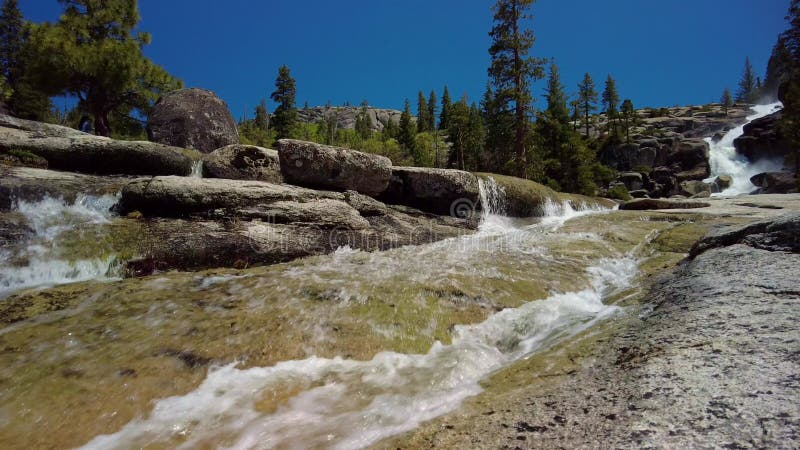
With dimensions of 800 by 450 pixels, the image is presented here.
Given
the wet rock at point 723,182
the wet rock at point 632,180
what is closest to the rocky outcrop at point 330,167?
the wet rock at point 632,180

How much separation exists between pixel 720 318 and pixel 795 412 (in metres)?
1.31

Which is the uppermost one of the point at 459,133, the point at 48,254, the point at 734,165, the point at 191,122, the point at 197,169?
the point at 459,133

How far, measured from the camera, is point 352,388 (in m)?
3.57

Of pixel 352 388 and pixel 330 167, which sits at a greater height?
pixel 330 167

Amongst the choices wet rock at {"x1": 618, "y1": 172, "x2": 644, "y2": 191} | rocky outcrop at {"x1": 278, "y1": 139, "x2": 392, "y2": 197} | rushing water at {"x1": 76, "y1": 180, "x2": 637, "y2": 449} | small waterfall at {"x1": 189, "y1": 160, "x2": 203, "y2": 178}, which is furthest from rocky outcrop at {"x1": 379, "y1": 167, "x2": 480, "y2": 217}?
wet rock at {"x1": 618, "y1": 172, "x2": 644, "y2": 191}

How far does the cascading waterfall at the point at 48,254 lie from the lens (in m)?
5.75

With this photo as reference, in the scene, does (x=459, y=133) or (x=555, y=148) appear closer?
(x=555, y=148)

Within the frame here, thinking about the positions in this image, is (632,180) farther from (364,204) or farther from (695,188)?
(364,204)

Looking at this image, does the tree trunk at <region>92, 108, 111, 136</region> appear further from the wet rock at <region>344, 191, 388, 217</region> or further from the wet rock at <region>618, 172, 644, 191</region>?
the wet rock at <region>618, 172, 644, 191</region>

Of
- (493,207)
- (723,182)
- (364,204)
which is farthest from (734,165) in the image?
(364,204)

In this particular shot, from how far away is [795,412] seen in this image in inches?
62.3

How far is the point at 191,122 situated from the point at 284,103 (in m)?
38.5

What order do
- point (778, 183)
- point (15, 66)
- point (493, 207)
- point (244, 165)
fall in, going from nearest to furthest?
point (244, 165), point (493, 207), point (15, 66), point (778, 183)

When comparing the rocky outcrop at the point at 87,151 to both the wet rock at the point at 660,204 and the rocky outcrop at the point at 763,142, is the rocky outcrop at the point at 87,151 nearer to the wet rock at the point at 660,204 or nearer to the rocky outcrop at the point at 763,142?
the wet rock at the point at 660,204
